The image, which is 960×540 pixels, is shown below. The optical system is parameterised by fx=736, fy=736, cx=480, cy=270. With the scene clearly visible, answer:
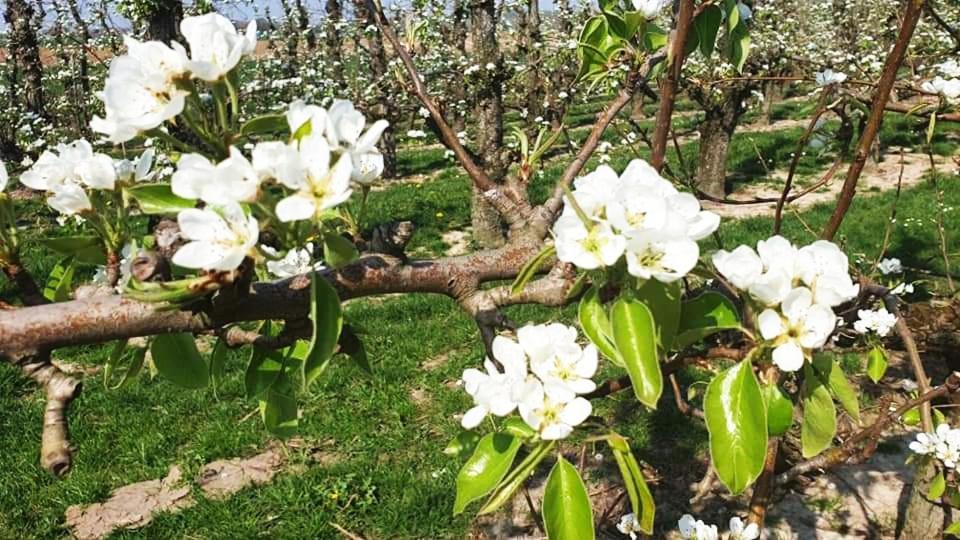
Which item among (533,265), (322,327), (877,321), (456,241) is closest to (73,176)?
(322,327)

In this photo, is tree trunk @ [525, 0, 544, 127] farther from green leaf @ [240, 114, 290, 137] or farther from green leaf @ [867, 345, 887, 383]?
green leaf @ [240, 114, 290, 137]

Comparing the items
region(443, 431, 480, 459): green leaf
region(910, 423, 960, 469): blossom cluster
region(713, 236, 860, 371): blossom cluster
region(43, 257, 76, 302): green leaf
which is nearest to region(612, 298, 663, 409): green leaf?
region(713, 236, 860, 371): blossom cluster

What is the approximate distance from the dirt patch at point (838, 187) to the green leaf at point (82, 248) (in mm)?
7260

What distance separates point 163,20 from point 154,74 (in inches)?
258

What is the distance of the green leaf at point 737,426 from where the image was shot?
0.81m

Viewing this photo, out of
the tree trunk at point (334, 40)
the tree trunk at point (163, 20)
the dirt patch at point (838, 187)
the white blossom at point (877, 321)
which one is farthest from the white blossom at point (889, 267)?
the tree trunk at point (334, 40)

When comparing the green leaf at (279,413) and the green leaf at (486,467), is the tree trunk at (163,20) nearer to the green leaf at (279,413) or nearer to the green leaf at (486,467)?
the green leaf at (279,413)

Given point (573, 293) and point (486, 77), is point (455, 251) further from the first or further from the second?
point (573, 293)

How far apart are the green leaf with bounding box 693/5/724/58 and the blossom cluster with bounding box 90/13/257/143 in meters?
0.88

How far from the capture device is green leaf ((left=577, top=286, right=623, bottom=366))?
83 cm

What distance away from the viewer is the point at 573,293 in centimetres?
93

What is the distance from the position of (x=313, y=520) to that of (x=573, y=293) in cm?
284

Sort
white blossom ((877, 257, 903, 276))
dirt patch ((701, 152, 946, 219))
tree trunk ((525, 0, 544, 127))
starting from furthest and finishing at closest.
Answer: tree trunk ((525, 0, 544, 127)), dirt patch ((701, 152, 946, 219)), white blossom ((877, 257, 903, 276))

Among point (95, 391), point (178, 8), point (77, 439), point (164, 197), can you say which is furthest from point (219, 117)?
point (178, 8)
